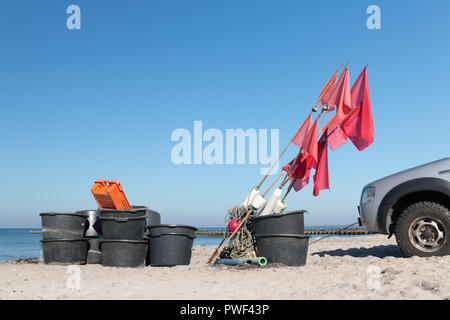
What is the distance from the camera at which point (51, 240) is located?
833 cm

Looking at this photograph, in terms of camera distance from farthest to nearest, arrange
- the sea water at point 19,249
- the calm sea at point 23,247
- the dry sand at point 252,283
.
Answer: the calm sea at point 23,247 < the sea water at point 19,249 < the dry sand at point 252,283

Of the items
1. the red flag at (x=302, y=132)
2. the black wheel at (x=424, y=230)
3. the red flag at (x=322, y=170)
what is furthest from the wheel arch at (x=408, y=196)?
the red flag at (x=302, y=132)

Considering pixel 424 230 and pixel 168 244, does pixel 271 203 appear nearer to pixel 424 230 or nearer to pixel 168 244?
pixel 168 244

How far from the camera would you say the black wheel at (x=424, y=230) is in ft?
20.8

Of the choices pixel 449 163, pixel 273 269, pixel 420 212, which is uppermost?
→ pixel 449 163

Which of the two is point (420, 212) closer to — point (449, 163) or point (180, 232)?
point (449, 163)

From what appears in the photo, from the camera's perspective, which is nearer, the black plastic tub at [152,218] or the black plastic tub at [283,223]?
the black plastic tub at [283,223]

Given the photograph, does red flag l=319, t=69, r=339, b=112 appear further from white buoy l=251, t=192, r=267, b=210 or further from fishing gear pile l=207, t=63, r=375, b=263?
white buoy l=251, t=192, r=267, b=210

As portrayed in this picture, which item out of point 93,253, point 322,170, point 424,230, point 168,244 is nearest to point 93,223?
point 93,253

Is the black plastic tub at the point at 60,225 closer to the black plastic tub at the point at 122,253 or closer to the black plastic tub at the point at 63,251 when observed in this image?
the black plastic tub at the point at 63,251

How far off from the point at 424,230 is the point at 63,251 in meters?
6.67

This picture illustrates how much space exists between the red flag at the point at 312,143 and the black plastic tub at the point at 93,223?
4.58 meters
